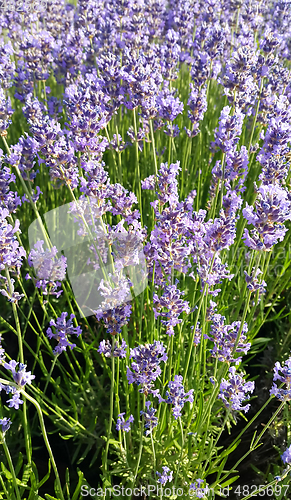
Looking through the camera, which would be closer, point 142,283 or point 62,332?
point 62,332

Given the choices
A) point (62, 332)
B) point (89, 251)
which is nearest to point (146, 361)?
point (62, 332)

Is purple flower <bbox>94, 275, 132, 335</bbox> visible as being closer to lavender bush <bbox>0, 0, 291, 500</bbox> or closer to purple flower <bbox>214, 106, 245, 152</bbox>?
lavender bush <bbox>0, 0, 291, 500</bbox>

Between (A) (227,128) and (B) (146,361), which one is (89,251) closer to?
(A) (227,128)

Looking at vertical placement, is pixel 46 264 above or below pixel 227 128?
below

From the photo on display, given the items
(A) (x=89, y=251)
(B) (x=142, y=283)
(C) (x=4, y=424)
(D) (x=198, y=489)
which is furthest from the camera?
(A) (x=89, y=251)

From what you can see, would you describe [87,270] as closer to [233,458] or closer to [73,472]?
[73,472]

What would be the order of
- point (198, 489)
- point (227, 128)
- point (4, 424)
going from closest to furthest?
point (4, 424) → point (198, 489) → point (227, 128)
